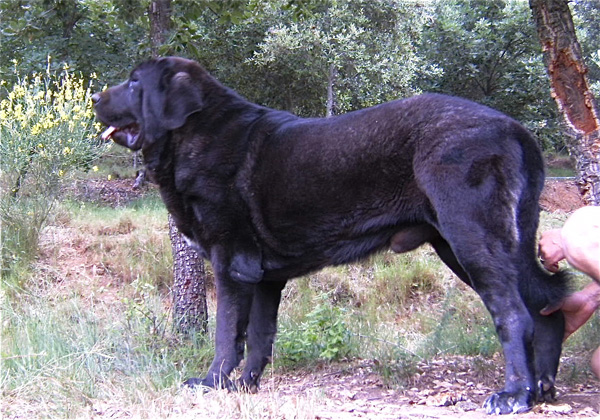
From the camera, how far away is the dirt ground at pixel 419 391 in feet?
12.0

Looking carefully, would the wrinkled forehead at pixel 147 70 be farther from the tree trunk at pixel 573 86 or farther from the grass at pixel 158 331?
the tree trunk at pixel 573 86

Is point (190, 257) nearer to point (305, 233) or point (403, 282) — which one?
point (305, 233)

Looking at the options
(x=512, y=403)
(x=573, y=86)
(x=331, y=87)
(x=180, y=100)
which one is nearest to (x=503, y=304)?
(x=512, y=403)

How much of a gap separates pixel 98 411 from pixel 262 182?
5.60 ft

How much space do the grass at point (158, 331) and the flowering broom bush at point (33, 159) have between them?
470 mm

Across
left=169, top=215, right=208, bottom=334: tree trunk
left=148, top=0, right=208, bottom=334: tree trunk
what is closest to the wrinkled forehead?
left=148, top=0, right=208, bottom=334: tree trunk

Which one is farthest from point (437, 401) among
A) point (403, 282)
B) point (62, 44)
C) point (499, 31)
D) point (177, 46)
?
point (499, 31)

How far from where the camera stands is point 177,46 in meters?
5.87

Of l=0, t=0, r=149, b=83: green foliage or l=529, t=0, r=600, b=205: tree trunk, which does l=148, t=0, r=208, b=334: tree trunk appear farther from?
l=0, t=0, r=149, b=83: green foliage

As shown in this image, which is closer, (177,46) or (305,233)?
(305,233)

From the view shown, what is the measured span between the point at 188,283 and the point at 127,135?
180cm

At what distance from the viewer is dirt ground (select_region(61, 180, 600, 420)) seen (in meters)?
3.66

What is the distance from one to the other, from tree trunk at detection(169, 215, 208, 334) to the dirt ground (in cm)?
113

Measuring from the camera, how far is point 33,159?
27.7 feet
